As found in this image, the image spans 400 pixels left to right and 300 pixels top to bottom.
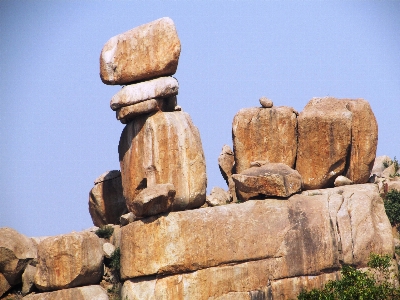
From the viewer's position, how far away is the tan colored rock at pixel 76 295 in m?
55.2

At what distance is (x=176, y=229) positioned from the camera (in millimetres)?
55062

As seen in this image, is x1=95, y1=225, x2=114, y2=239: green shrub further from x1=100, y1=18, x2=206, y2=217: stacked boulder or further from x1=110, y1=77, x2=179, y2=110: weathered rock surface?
x1=110, y1=77, x2=179, y2=110: weathered rock surface

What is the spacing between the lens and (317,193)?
58.3 metres

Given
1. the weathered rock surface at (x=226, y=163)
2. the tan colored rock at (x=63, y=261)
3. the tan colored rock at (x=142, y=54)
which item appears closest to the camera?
the tan colored rock at (x=63, y=261)

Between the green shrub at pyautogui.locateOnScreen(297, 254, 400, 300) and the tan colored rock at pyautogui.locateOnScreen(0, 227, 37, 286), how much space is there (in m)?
11.8

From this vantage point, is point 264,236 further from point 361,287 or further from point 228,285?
point 361,287

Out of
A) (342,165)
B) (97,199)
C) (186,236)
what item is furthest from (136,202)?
(342,165)

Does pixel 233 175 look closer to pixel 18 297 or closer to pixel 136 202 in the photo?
pixel 136 202

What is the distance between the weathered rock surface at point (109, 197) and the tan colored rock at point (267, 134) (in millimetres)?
5864

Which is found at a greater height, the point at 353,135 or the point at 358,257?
the point at 353,135

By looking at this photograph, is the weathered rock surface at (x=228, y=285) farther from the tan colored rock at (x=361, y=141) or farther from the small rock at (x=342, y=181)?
the tan colored rock at (x=361, y=141)

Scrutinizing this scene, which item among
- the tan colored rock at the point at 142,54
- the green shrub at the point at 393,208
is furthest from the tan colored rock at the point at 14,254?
the green shrub at the point at 393,208

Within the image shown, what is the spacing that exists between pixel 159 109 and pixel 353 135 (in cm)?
963

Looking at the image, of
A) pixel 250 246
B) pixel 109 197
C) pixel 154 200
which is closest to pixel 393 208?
pixel 250 246
